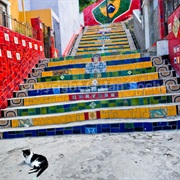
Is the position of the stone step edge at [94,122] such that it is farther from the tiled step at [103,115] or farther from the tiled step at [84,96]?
the tiled step at [84,96]

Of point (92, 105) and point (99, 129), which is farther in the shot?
point (92, 105)

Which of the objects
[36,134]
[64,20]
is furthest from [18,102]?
[64,20]

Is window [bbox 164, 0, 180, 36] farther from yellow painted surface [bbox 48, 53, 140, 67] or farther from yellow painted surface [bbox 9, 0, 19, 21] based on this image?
yellow painted surface [bbox 9, 0, 19, 21]

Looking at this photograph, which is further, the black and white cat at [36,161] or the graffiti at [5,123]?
the graffiti at [5,123]

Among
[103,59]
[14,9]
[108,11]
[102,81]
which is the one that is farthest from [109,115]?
[108,11]

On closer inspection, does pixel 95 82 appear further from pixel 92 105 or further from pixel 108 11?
pixel 108 11

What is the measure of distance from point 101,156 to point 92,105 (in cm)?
126

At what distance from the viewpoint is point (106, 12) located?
18547 millimetres

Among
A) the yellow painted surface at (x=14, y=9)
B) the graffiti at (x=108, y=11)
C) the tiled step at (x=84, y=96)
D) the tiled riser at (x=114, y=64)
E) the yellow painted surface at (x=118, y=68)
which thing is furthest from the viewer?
the graffiti at (x=108, y=11)

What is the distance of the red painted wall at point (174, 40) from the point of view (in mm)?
3577

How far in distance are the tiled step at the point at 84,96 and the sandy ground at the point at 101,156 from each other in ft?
3.17

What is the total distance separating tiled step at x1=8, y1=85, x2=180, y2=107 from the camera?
11.3 ft

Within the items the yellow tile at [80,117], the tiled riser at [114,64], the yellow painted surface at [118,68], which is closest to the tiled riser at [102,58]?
the tiled riser at [114,64]

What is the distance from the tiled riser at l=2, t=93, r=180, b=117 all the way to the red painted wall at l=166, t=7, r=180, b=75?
2.69ft
